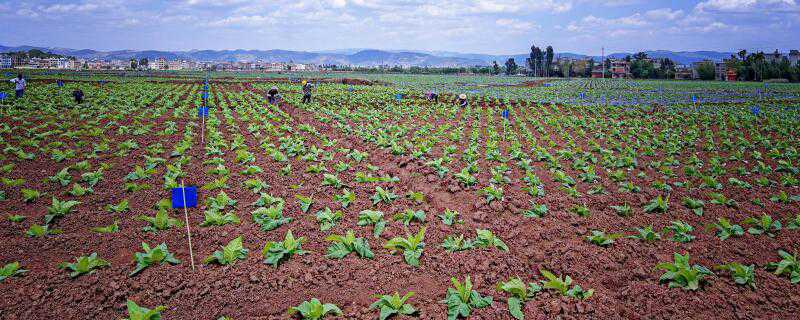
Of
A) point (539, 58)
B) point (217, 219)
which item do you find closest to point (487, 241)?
point (217, 219)

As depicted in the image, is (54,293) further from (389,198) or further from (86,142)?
(86,142)

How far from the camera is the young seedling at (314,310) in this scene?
3906mm

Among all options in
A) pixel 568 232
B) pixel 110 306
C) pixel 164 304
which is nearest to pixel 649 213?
pixel 568 232

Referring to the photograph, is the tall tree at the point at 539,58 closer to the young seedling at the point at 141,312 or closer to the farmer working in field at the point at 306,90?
the farmer working in field at the point at 306,90

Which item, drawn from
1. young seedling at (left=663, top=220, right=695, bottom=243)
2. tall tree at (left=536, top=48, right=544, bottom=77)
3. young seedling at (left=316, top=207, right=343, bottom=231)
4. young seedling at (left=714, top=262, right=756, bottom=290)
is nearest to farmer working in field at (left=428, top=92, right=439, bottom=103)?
young seedling at (left=316, top=207, right=343, bottom=231)

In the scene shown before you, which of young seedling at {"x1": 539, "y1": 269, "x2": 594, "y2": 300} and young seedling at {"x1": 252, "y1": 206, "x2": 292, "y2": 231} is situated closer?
young seedling at {"x1": 539, "y1": 269, "x2": 594, "y2": 300}

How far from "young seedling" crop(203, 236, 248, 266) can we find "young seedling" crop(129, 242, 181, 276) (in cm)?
35

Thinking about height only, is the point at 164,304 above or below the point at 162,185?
below

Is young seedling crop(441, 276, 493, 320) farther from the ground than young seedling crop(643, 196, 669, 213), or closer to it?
closer to it

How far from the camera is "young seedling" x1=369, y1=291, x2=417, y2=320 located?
13.1ft

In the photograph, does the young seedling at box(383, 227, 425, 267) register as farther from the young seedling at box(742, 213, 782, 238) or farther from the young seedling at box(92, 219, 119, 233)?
the young seedling at box(742, 213, 782, 238)

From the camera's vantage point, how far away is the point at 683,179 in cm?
916

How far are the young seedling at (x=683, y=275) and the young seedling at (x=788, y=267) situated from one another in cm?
81

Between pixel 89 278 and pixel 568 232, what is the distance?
556cm
